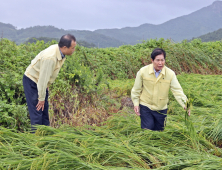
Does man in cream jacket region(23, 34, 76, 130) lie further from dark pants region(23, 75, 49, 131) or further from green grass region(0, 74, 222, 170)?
green grass region(0, 74, 222, 170)

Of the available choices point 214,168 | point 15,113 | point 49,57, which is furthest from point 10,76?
point 214,168

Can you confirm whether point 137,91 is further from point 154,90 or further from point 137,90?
point 154,90

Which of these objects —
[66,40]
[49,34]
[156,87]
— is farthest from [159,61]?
[49,34]

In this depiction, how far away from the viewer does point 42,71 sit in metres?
2.39

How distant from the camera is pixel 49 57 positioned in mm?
2387

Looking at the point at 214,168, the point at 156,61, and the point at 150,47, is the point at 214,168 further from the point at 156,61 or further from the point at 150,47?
the point at 150,47

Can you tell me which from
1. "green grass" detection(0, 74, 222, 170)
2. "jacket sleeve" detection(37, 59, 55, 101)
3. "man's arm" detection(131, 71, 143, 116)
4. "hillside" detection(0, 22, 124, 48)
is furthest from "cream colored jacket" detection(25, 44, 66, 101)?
"hillside" detection(0, 22, 124, 48)

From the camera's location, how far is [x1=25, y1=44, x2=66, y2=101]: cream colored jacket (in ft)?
7.84

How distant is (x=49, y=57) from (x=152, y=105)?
1349 mm

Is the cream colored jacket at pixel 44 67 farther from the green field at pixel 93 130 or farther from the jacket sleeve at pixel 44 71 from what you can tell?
the green field at pixel 93 130

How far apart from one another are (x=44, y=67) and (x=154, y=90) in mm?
1312

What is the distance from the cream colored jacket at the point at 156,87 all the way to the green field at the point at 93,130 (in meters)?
0.35

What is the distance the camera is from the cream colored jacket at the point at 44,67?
2.39 metres

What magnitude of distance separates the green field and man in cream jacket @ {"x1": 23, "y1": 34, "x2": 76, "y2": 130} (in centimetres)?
34
